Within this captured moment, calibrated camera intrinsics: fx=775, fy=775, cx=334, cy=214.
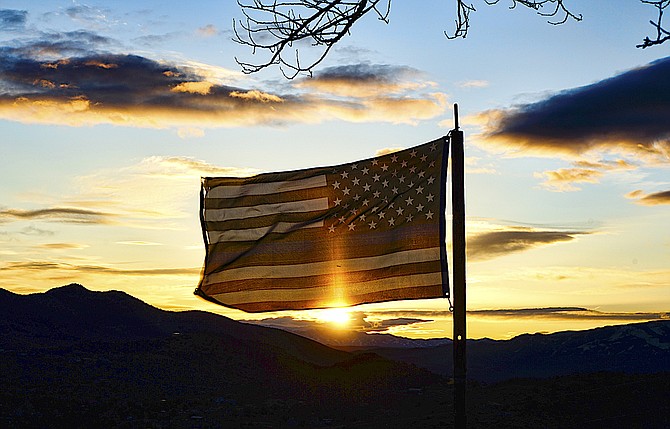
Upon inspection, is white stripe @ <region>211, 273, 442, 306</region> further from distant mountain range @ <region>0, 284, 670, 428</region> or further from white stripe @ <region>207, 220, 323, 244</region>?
distant mountain range @ <region>0, 284, 670, 428</region>

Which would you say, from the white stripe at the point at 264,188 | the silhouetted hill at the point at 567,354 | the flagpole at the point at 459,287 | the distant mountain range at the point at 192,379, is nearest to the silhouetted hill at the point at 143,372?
the distant mountain range at the point at 192,379

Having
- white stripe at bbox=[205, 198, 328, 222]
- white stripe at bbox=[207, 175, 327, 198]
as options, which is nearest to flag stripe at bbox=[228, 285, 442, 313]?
white stripe at bbox=[205, 198, 328, 222]

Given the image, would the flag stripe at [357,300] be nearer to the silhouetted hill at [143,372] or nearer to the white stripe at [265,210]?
the white stripe at [265,210]

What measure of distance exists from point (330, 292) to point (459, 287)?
7.02 feet

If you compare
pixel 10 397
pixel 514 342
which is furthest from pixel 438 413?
pixel 514 342

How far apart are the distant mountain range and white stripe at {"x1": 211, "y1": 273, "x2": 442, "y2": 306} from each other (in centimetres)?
1078

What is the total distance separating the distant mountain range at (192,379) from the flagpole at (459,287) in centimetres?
1119

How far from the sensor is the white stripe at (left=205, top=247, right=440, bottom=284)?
10352mm

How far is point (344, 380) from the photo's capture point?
41906mm

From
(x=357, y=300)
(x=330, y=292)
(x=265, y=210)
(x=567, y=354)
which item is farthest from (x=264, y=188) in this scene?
(x=567, y=354)

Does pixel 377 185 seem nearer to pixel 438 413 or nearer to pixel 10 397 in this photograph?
pixel 438 413

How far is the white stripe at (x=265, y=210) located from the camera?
36.2ft

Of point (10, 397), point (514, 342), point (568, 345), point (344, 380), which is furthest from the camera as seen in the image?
point (514, 342)

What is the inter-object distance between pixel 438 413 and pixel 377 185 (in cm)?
1529
